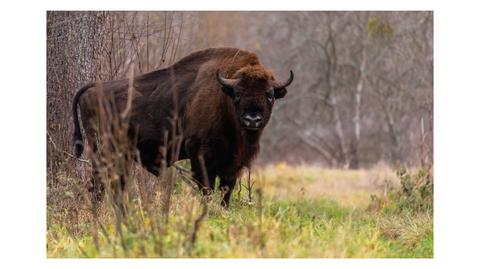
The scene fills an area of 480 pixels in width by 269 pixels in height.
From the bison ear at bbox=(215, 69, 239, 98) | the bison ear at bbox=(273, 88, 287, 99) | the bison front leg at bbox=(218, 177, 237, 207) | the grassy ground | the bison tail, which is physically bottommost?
the grassy ground

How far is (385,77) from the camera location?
30.5m

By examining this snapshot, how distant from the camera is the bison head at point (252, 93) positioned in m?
10.5

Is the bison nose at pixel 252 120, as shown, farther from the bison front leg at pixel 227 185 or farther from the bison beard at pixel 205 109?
the bison front leg at pixel 227 185

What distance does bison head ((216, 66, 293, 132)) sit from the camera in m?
10.5

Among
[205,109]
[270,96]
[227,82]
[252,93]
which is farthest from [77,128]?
[270,96]

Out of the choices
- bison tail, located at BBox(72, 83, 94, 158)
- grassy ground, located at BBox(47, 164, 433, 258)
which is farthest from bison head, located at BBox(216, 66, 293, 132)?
bison tail, located at BBox(72, 83, 94, 158)

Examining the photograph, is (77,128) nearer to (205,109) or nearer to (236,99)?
(205,109)

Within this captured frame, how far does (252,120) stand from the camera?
1045 cm

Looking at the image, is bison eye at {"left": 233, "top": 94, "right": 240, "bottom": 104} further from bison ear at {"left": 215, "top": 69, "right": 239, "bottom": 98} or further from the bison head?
bison ear at {"left": 215, "top": 69, "right": 239, "bottom": 98}

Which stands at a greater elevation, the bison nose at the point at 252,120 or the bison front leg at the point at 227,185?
the bison nose at the point at 252,120

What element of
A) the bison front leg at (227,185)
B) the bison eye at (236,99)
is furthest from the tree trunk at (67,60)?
the bison eye at (236,99)

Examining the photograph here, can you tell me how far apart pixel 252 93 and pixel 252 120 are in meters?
0.40

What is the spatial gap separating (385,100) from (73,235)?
21.5 meters

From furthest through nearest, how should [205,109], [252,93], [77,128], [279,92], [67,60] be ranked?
1. [67,60]
2. [77,128]
3. [205,109]
4. [279,92]
5. [252,93]
